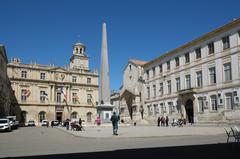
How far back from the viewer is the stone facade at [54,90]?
Result: 2392 inches

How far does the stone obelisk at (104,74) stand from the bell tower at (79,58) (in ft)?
108

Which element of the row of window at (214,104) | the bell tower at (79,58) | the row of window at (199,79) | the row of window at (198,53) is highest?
the bell tower at (79,58)

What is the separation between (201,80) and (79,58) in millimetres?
41996

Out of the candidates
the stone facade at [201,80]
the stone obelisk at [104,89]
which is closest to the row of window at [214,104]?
the stone facade at [201,80]

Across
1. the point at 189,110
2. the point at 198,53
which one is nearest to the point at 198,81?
the point at 198,53

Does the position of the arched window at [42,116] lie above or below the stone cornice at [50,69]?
below

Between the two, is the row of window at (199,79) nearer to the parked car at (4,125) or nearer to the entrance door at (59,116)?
the parked car at (4,125)

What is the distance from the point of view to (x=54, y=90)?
6469 cm

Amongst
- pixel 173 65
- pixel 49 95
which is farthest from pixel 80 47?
pixel 173 65

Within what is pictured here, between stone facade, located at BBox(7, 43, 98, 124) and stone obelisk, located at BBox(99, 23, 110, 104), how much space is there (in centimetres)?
2789

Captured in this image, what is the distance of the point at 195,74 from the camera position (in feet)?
124

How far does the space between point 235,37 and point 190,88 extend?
9.38m

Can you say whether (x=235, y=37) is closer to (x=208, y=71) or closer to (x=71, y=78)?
(x=208, y=71)

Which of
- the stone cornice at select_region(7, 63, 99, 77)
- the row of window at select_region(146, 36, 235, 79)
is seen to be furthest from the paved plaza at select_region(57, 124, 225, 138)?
the stone cornice at select_region(7, 63, 99, 77)
